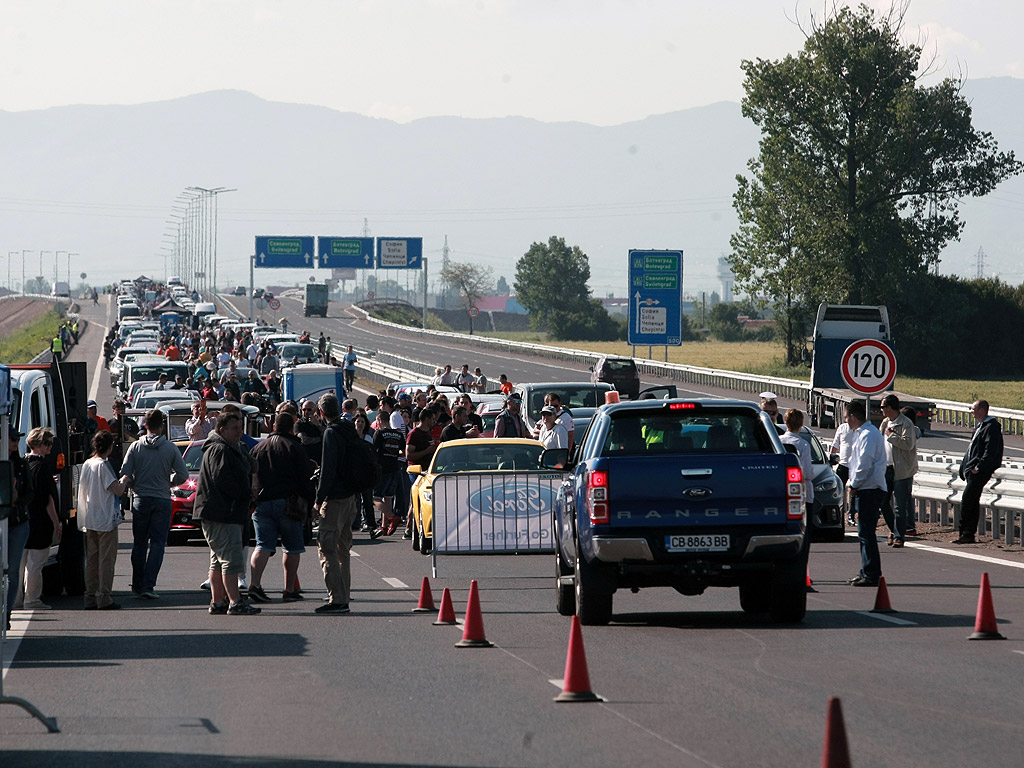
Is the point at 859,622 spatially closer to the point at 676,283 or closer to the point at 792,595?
the point at 792,595

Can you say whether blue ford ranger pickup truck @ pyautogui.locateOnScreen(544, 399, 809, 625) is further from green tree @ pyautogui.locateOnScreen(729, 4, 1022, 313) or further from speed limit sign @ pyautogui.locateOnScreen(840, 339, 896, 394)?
green tree @ pyautogui.locateOnScreen(729, 4, 1022, 313)

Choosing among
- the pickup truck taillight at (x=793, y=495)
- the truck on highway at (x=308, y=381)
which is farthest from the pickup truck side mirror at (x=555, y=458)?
the truck on highway at (x=308, y=381)

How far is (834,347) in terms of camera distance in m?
45.8

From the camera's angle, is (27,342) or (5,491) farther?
(27,342)

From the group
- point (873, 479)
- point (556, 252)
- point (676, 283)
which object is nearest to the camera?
point (873, 479)

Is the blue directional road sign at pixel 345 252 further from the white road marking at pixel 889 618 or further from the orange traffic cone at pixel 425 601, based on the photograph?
the white road marking at pixel 889 618

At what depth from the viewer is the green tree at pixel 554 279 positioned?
163500 mm

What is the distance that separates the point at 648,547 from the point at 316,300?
126728mm

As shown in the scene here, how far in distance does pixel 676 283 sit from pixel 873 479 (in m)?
41.5

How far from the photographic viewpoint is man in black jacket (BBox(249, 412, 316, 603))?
587 inches

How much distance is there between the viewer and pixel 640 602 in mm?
15148

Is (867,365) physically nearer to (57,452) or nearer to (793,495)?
(793,495)

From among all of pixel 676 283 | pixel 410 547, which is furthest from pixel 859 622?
pixel 676 283

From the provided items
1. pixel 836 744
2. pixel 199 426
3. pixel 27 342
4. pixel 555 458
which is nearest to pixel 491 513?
pixel 555 458
